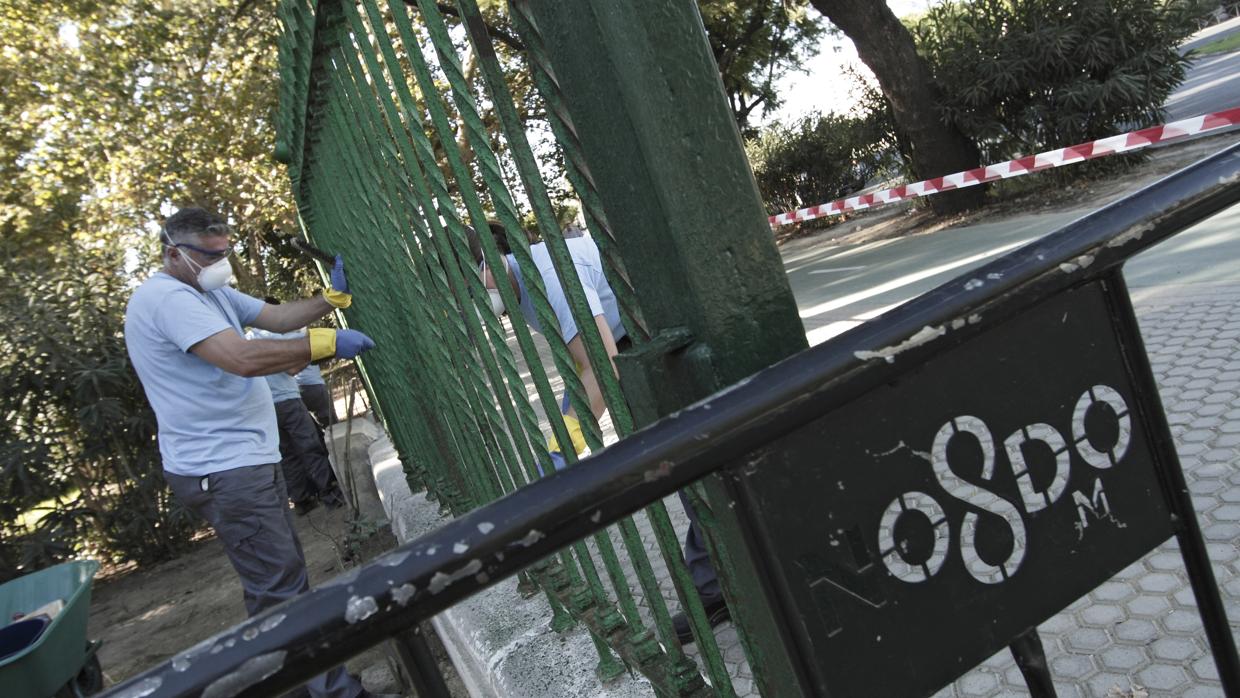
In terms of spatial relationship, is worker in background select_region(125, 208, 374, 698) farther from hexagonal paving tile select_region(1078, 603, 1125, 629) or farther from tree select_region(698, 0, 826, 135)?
tree select_region(698, 0, 826, 135)

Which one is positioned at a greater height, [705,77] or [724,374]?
[705,77]

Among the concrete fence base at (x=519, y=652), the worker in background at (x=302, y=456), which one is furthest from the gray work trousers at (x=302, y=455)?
the concrete fence base at (x=519, y=652)

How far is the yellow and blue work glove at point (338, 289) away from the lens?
4.50 meters

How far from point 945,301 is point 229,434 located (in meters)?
3.55

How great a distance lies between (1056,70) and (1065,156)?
2454 millimetres

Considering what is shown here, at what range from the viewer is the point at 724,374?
1123 millimetres

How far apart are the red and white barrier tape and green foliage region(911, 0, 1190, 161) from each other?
0.79 m

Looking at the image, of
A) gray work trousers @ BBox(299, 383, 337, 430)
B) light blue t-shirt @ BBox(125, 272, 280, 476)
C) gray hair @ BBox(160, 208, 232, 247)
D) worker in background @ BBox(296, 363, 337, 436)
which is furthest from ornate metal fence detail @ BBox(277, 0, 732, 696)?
gray work trousers @ BBox(299, 383, 337, 430)

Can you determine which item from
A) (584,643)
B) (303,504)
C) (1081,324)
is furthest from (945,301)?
(303,504)

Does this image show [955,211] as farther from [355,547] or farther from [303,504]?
[355,547]

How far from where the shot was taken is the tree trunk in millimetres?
13016

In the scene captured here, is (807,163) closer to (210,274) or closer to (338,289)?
(338,289)

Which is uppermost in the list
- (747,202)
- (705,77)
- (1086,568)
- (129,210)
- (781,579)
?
(129,210)

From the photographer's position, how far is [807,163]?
19.9 metres
